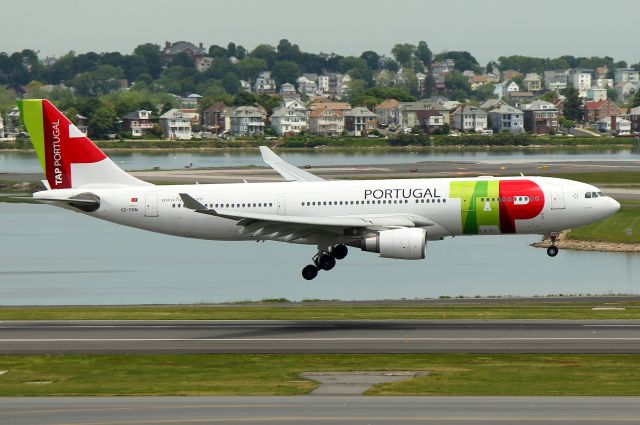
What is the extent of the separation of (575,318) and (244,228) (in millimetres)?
15372

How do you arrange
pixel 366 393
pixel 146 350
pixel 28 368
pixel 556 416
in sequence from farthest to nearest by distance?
pixel 146 350
pixel 28 368
pixel 366 393
pixel 556 416

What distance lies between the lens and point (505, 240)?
109750mm

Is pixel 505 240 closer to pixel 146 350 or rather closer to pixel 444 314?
pixel 444 314

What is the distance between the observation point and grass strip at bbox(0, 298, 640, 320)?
187ft

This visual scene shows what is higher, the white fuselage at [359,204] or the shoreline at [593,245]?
the white fuselage at [359,204]

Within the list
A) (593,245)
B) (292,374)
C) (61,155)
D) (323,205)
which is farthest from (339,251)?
(593,245)

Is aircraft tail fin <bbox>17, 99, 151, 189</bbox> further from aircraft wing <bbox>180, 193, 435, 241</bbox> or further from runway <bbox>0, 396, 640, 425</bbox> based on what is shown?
runway <bbox>0, 396, 640, 425</bbox>

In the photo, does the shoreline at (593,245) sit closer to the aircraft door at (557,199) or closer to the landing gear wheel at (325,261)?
the aircraft door at (557,199)

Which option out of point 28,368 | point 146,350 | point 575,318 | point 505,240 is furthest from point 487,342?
point 505,240

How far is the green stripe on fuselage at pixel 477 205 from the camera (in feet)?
198

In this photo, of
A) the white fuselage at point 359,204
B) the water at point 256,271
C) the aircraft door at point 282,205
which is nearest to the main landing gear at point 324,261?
the white fuselage at point 359,204

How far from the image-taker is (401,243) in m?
56.8

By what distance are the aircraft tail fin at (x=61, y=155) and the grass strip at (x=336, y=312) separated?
6243 mm

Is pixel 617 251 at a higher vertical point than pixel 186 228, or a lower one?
lower
